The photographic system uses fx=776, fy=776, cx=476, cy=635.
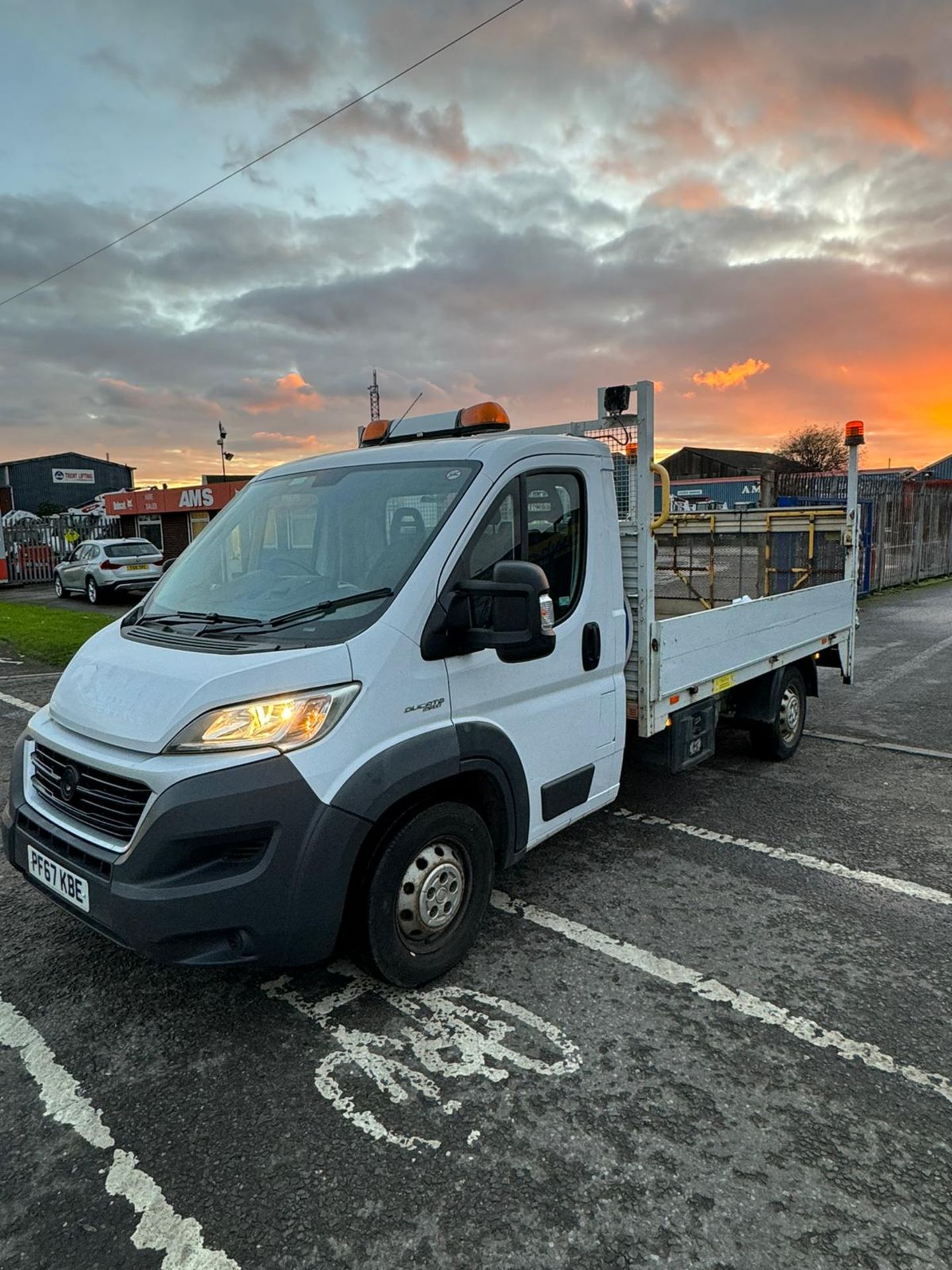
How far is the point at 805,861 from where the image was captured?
4312 mm

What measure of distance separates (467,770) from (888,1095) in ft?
5.83

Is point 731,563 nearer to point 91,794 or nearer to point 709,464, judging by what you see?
point 91,794

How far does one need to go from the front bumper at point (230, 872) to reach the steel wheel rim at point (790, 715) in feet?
14.0

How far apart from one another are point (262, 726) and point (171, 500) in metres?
30.9

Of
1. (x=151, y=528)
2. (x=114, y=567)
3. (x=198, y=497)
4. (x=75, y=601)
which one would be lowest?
(x=75, y=601)

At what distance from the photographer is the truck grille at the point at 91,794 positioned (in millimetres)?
2623

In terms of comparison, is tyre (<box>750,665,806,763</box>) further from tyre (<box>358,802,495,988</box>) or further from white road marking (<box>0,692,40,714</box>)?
white road marking (<box>0,692,40,714</box>)

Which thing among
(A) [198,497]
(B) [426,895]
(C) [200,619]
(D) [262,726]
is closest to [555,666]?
(B) [426,895]

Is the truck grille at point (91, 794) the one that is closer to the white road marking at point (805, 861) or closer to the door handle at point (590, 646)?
the door handle at point (590, 646)

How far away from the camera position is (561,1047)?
9.19 ft

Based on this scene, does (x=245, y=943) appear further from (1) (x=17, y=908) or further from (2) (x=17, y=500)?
(2) (x=17, y=500)

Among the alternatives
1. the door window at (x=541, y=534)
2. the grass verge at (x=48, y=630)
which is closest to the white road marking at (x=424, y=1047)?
the door window at (x=541, y=534)

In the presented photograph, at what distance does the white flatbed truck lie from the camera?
8.39ft

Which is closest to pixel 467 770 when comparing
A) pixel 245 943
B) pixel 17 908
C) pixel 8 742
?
pixel 245 943
